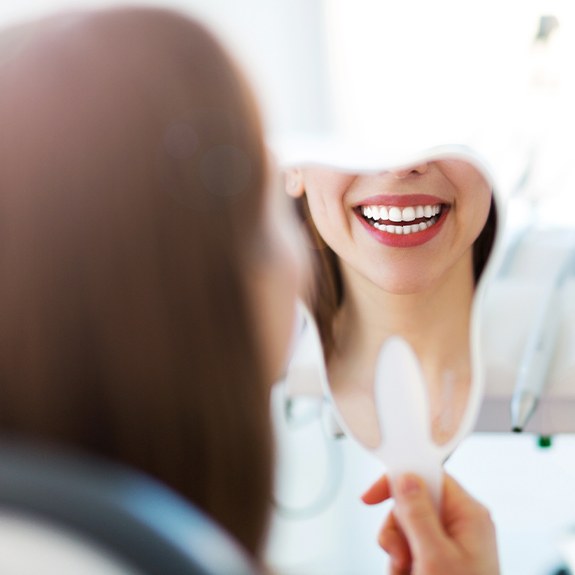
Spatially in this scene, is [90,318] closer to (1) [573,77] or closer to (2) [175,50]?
(2) [175,50]

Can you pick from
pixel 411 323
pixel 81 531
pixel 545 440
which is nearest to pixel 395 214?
pixel 411 323

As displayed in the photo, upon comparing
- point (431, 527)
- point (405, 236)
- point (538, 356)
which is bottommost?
Answer: point (431, 527)

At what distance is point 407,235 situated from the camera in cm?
71

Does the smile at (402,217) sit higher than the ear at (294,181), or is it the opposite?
the ear at (294,181)

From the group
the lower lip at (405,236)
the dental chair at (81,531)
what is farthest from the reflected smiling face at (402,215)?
the dental chair at (81,531)

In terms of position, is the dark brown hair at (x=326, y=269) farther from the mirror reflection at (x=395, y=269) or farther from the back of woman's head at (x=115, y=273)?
the back of woman's head at (x=115, y=273)

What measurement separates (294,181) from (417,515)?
0.34m

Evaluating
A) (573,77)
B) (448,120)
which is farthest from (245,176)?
(573,77)

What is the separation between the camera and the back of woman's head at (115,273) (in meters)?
0.45

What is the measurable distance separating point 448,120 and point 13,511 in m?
0.56

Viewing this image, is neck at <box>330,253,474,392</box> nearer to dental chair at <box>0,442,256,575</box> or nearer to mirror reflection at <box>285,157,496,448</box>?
mirror reflection at <box>285,157,496,448</box>

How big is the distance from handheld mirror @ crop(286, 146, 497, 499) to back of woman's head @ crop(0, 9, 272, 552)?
8.9 inches

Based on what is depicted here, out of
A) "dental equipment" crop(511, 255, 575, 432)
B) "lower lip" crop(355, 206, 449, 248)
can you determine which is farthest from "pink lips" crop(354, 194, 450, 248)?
"dental equipment" crop(511, 255, 575, 432)

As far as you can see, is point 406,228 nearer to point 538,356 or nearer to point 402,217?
point 402,217
